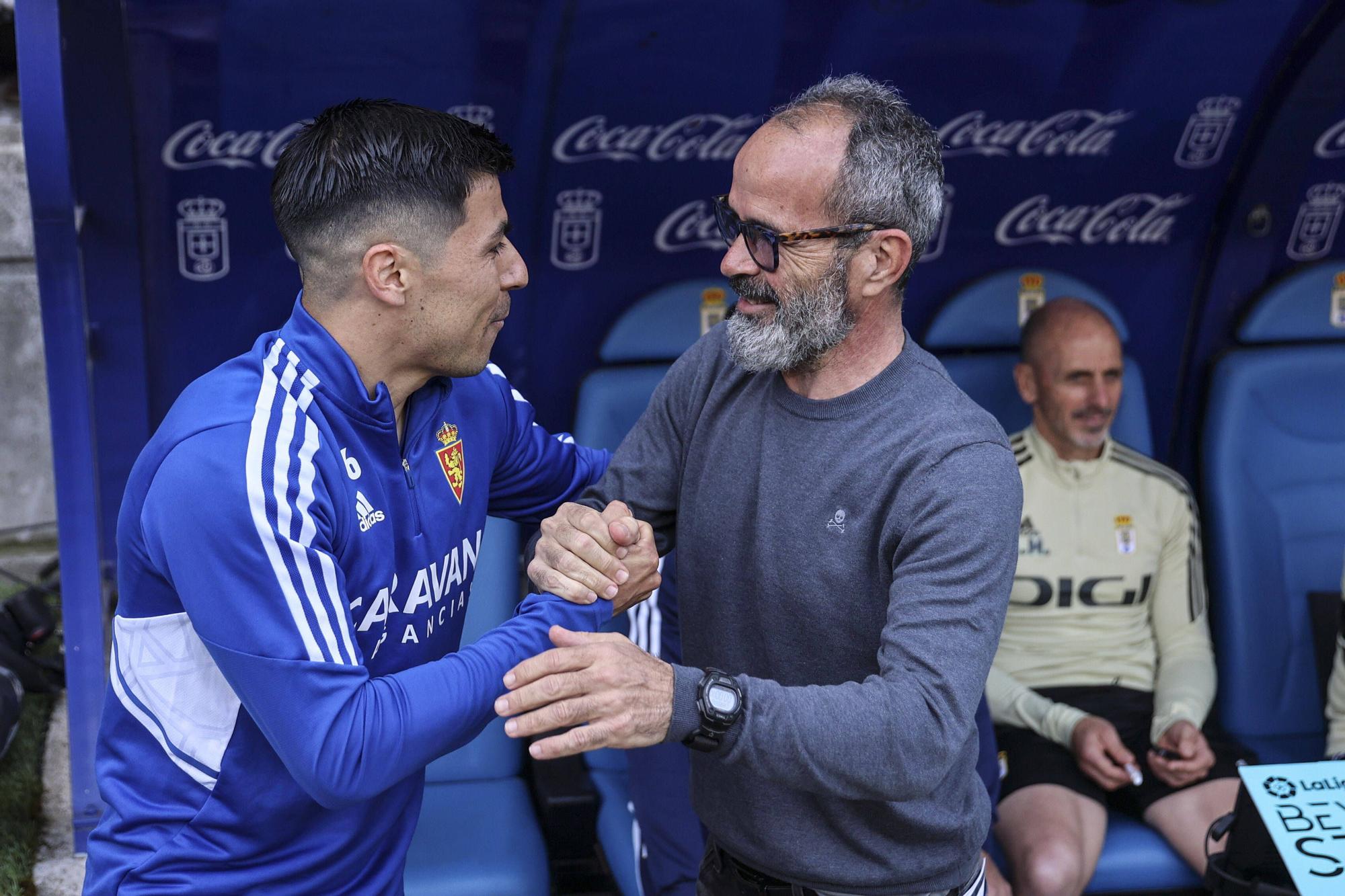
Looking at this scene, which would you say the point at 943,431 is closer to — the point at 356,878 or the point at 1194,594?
the point at 356,878

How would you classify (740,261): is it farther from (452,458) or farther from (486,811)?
(486,811)

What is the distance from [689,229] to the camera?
3.38 meters

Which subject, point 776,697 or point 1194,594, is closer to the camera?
point 776,697

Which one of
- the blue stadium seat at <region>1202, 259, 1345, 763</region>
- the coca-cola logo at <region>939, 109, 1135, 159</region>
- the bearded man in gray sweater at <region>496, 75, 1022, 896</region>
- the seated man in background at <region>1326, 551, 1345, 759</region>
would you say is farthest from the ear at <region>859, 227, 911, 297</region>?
the blue stadium seat at <region>1202, 259, 1345, 763</region>

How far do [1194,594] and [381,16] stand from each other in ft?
8.01

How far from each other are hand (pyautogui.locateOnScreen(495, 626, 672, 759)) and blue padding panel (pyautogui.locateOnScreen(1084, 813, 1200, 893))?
5.70ft

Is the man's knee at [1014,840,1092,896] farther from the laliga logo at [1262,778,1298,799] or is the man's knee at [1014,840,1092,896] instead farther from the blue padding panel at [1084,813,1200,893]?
the laliga logo at [1262,778,1298,799]

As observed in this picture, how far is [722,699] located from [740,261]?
62cm

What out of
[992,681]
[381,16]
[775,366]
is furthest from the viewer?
[992,681]

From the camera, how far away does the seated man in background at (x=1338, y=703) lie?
125 inches

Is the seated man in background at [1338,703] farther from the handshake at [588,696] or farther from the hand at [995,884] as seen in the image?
the handshake at [588,696]

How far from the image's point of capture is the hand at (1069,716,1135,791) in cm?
292

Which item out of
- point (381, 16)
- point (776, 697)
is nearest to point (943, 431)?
point (776, 697)

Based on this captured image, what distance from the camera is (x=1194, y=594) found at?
330 centimetres
